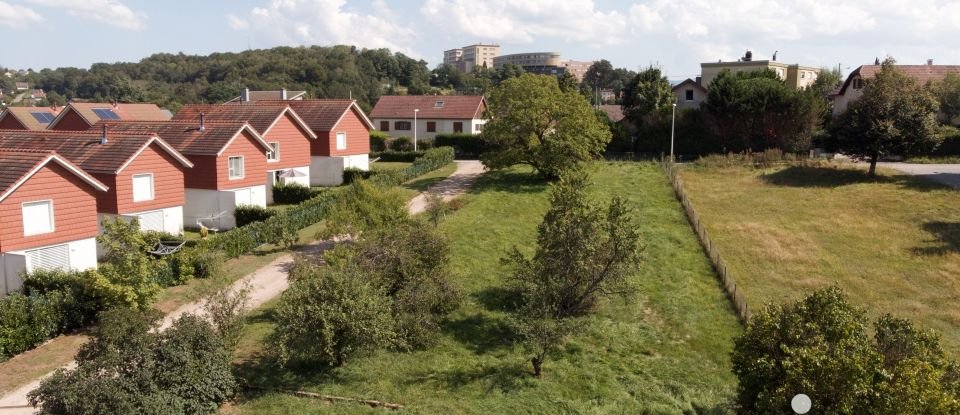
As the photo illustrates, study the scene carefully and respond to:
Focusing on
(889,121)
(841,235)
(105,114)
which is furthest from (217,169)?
(889,121)

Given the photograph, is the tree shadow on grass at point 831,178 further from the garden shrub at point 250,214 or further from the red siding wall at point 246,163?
the red siding wall at point 246,163

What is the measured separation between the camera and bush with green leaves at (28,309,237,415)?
48.8 feet

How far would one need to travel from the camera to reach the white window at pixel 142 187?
102 feet

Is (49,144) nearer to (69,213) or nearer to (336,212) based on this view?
(69,213)

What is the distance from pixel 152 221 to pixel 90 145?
4.96m

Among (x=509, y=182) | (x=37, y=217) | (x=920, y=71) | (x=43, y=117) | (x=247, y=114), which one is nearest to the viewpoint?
(x=37, y=217)

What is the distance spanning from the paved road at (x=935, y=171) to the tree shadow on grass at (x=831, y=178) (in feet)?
3.62

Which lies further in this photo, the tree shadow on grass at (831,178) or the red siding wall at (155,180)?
the tree shadow on grass at (831,178)

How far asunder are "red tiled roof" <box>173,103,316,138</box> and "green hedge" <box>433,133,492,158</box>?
1827 centimetres

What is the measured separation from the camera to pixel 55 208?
2530 cm

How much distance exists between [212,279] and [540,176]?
25.3m

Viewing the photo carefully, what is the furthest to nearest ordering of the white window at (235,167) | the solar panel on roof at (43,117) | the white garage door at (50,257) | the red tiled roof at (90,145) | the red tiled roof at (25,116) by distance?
the solar panel on roof at (43,117) < the red tiled roof at (25,116) < the white window at (235,167) < the red tiled roof at (90,145) < the white garage door at (50,257)

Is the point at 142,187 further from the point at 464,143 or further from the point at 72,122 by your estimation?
the point at 464,143

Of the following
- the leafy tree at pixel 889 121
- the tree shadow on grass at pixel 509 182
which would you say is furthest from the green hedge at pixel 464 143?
the leafy tree at pixel 889 121
